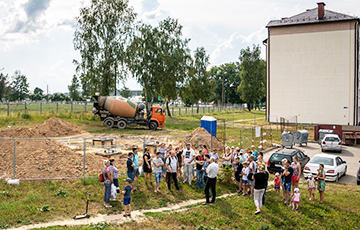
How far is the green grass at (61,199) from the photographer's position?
9.53m

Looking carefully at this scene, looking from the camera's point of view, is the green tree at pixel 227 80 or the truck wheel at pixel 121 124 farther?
the green tree at pixel 227 80

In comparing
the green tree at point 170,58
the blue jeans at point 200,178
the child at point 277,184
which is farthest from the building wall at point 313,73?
the blue jeans at point 200,178

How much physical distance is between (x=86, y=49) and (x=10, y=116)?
12.1 m

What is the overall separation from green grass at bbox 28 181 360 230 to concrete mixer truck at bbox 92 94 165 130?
2206 centimetres

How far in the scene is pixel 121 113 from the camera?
1297 inches

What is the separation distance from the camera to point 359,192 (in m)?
13.0

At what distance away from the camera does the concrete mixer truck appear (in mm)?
32750

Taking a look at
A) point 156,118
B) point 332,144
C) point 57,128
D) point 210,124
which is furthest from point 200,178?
point 156,118

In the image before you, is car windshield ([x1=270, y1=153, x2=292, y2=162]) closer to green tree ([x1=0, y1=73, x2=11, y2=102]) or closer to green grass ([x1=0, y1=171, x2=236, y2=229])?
green grass ([x1=0, y1=171, x2=236, y2=229])

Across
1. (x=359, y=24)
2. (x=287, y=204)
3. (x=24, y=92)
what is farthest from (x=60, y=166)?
(x=24, y=92)

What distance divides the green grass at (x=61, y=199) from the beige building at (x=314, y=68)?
1294 inches

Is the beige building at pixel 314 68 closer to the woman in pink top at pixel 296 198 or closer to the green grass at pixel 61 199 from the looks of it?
the green grass at pixel 61 199

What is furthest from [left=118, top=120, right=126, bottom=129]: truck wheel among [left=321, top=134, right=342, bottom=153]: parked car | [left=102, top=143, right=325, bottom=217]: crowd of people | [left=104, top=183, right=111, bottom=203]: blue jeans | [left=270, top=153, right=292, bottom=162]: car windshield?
[left=104, top=183, right=111, bottom=203]: blue jeans

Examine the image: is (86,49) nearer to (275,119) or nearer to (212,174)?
(275,119)
